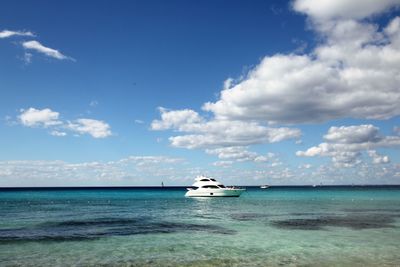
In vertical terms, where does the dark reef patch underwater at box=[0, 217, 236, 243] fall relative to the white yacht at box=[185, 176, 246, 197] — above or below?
below

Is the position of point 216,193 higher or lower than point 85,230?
higher

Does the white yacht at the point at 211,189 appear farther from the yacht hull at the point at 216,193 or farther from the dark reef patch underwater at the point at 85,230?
the dark reef patch underwater at the point at 85,230

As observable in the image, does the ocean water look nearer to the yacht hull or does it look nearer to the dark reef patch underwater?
the dark reef patch underwater

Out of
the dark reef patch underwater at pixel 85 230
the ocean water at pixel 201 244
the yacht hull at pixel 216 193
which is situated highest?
the yacht hull at pixel 216 193

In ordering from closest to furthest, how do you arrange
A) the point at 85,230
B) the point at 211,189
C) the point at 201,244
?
the point at 201,244 → the point at 85,230 → the point at 211,189

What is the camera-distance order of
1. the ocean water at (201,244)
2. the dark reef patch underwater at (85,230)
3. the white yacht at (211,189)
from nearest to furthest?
the ocean water at (201,244), the dark reef patch underwater at (85,230), the white yacht at (211,189)

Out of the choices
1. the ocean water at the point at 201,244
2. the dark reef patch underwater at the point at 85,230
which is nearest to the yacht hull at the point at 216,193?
the dark reef patch underwater at the point at 85,230

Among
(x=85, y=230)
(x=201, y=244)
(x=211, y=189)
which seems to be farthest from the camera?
(x=211, y=189)

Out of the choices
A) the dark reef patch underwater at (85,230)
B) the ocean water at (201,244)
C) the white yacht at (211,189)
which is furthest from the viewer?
the white yacht at (211,189)

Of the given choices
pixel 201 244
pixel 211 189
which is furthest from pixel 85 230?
pixel 211 189

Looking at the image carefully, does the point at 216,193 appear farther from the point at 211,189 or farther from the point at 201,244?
the point at 201,244

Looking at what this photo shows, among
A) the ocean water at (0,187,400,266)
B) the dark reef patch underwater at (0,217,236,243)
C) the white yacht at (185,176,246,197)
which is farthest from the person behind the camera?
the white yacht at (185,176,246,197)

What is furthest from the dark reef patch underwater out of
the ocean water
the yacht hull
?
the yacht hull

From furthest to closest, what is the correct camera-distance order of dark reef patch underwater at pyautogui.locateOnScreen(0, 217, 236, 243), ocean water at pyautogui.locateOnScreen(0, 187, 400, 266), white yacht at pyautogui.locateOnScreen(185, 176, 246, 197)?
white yacht at pyautogui.locateOnScreen(185, 176, 246, 197) < dark reef patch underwater at pyautogui.locateOnScreen(0, 217, 236, 243) < ocean water at pyautogui.locateOnScreen(0, 187, 400, 266)
